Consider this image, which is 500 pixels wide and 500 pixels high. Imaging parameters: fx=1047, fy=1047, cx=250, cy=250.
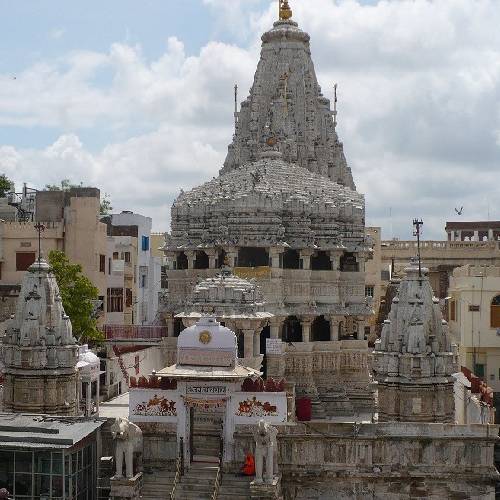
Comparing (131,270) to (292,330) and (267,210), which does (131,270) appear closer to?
(292,330)

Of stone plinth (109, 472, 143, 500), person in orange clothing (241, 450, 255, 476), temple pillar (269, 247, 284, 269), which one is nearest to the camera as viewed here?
stone plinth (109, 472, 143, 500)

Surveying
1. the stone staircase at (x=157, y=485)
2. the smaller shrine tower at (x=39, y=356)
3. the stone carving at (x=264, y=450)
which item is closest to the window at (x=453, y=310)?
the smaller shrine tower at (x=39, y=356)

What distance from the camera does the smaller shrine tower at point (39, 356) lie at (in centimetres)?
3316

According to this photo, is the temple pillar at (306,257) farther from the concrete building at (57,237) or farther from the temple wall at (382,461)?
Answer: the concrete building at (57,237)

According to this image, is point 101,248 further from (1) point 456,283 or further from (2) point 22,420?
(2) point 22,420

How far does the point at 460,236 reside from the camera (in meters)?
90.8

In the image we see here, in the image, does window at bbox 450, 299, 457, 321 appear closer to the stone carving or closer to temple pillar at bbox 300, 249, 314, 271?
temple pillar at bbox 300, 249, 314, 271

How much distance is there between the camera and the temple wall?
30969mm

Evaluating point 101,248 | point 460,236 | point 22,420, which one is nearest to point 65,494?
point 22,420

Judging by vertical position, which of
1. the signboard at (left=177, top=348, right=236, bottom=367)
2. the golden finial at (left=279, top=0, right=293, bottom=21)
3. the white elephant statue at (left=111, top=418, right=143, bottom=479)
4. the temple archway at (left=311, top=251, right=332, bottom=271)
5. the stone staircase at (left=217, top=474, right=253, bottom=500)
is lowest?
the stone staircase at (left=217, top=474, right=253, bottom=500)

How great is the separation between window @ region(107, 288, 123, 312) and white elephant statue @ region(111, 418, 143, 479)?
29.9 meters

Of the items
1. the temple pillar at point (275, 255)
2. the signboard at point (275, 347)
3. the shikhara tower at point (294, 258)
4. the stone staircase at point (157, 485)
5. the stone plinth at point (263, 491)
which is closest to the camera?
the stone plinth at point (263, 491)

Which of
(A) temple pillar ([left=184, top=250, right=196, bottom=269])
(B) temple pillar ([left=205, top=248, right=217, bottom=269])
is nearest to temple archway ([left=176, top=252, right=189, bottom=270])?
(A) temple pillar ([left=184, top=250, right=196, bottom=269])

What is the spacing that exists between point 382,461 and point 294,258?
12842 mm
